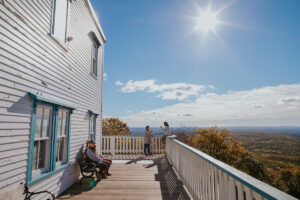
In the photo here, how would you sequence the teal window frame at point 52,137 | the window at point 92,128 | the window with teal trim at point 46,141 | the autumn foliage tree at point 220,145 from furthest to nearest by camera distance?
the autumn foliage tree at point 220,145
the window at point 92,128
the window with teal trim at point 46,141
the teal window frame at point 52,137

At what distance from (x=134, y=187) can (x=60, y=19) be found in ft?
16.1

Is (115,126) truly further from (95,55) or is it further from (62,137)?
(62,137)

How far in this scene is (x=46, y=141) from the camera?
3.65 m

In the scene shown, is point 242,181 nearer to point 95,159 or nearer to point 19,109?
point 19,109

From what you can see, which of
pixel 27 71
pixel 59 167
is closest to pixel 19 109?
pixel 27 71

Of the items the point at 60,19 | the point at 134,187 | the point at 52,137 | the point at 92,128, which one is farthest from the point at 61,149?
the point at 60,19

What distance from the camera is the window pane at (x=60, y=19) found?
3.98m

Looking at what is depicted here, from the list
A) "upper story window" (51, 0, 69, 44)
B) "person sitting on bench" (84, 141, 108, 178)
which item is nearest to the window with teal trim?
"person sitting on bench" (84, 141, 108, 178)

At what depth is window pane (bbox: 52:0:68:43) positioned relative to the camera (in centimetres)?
398

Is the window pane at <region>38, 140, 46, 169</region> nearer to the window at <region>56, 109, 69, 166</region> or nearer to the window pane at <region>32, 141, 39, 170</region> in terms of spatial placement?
Result: the window pane at <region>32, 141, 39, 170</region>

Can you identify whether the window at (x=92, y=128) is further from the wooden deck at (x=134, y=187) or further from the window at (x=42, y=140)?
the window at (x=42, y=140)

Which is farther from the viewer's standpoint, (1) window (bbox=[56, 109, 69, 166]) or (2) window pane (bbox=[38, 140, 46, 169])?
(1) window (bbox=[56, 109, 69, 166])

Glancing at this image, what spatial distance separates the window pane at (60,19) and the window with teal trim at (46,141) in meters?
1.82

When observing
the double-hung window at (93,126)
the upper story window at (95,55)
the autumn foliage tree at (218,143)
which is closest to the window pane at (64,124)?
the double-hung window at (93,126)
